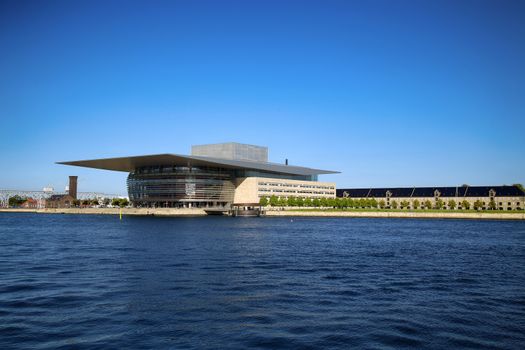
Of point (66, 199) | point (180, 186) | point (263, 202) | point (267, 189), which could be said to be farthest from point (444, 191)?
point (66, 199)

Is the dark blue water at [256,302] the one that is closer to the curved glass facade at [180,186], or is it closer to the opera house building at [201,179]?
the opera house building at [201,179]

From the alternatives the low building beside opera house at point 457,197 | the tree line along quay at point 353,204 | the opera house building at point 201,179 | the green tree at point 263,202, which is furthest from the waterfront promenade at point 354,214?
the low building beside opera house at point 457,197

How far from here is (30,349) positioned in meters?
8.97

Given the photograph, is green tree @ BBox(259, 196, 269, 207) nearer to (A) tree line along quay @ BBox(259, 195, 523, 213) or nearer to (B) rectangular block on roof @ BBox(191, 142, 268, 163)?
(A) tree line along quay @ BBox(259, 195, 523, 213)

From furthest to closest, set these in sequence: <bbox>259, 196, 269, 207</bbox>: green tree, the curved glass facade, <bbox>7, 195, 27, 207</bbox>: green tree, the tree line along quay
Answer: <bbox>7, 195, 27, 207</bbox>: green tree < the tree line along quay < <bbox>259, 196, 269, 207</bbox>: green tree < the curved glass facade

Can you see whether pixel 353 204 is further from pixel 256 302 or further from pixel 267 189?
pixel 256 302

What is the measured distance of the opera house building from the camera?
110 metres

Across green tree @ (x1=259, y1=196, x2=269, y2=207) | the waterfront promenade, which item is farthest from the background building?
green tree @ (x1=259, y1=196, x2=269, y2=207)

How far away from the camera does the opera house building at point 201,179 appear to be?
11038 centimetres

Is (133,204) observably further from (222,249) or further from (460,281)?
(460,281)

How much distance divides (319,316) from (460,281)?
840cm

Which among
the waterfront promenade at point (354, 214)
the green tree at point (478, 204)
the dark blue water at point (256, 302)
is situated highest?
the green tree at point (478, 204)

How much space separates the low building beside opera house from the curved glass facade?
150 feet

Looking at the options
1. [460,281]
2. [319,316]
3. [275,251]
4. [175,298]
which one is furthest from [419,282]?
[275,251]
